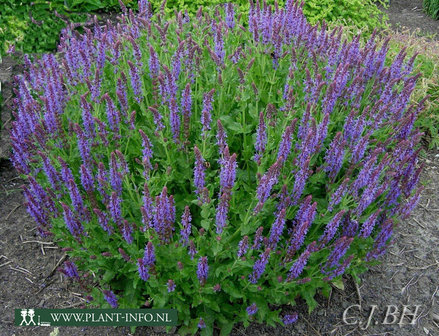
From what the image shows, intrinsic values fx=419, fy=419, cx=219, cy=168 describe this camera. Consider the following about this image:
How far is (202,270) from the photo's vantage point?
264 cm

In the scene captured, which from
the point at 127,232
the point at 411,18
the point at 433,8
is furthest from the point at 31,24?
the point at 433,8

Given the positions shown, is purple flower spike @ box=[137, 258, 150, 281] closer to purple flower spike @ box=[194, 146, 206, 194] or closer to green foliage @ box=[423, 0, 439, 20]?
purple flower spike @ box=[194, 146, 206, 194]

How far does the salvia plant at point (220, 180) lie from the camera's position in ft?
9.02

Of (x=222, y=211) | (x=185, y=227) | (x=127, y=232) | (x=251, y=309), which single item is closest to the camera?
(x=222, y=211)

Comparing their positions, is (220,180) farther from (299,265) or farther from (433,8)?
(433,8)

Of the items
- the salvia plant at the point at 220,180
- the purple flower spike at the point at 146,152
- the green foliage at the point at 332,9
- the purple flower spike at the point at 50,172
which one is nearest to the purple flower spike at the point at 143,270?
the salvia plant at the point at 220,180

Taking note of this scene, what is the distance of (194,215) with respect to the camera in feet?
10.7

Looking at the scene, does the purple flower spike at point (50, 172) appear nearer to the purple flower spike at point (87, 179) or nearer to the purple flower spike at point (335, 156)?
the purple flower spike at point (87, 179)

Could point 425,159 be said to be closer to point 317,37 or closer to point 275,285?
point 317,37

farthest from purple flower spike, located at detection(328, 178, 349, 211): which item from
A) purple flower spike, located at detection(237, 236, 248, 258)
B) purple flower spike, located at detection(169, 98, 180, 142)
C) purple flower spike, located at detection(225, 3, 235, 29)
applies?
purple flower spike, located at detection(225, 3, 235, 29)

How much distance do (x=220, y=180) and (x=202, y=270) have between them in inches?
22.7

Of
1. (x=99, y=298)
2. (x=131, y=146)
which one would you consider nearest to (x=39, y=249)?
(x=99, y=298)

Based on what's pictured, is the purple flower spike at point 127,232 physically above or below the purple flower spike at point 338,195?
below

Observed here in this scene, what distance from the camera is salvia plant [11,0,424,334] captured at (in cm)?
275
